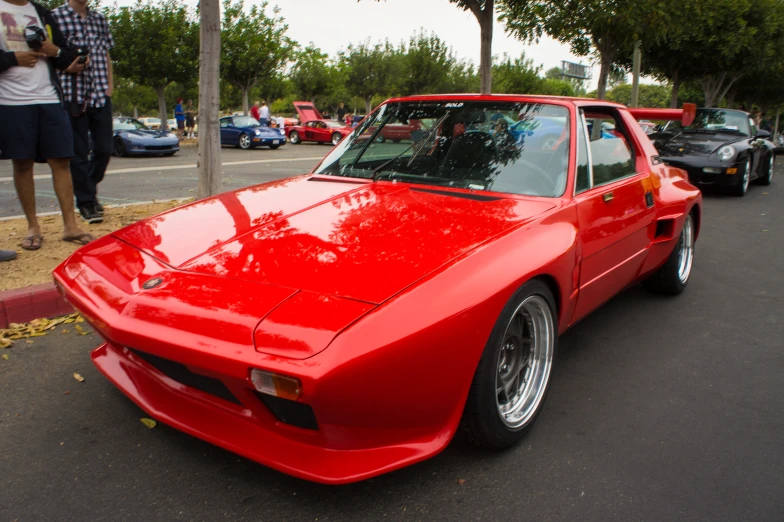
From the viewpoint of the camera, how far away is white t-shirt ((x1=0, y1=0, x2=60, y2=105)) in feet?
12.6

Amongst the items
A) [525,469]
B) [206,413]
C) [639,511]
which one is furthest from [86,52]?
[639,511]

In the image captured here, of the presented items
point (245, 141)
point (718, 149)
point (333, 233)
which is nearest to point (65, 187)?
point (333, 233)

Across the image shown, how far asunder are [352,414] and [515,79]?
49.7 metres

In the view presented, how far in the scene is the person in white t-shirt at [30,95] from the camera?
3834 mm

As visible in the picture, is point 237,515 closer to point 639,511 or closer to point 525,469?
point 525,469

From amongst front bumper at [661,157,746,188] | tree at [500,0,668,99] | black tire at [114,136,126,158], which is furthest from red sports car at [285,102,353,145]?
front bumper at [661,157,746,188]

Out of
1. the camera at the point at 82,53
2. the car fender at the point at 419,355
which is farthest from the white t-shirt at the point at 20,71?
the car fender at the point at 419,355

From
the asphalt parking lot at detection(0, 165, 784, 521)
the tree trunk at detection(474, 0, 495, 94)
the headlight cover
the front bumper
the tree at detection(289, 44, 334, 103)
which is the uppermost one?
the tree at detection(289, 44, 334, 103)

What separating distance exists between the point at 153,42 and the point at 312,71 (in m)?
18.4

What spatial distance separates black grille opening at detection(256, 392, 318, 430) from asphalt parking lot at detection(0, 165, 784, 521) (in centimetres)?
31

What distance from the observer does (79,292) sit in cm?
221

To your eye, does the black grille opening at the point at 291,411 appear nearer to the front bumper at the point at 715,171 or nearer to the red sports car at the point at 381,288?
the red sports car at the point at 381,288

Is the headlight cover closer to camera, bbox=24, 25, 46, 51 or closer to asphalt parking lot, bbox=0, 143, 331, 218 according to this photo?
asphalt parking lot, bbox=0, 143, 331, 218

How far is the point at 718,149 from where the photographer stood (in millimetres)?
9062
